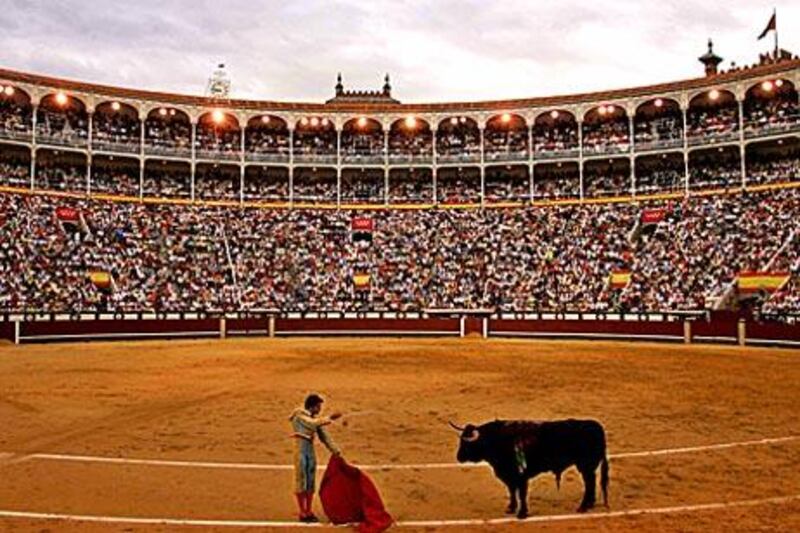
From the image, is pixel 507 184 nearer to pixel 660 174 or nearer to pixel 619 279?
pixel 660 174

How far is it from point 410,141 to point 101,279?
24600mm

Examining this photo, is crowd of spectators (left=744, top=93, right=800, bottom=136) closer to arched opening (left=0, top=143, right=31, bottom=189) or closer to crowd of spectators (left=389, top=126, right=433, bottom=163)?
crowd of spectators (left=389, top=126, right=433, bottom=163)

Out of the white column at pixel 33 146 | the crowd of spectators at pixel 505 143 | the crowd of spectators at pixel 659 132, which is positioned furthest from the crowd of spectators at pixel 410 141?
the white column at pixel 33 146

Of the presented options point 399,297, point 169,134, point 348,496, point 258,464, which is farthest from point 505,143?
point 348,496

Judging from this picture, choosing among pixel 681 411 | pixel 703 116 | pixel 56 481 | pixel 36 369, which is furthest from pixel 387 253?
pixel 56 481

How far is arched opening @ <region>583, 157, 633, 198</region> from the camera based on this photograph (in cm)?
4697

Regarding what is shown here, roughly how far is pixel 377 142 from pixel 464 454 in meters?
46.9

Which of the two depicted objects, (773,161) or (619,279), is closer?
(619,279)

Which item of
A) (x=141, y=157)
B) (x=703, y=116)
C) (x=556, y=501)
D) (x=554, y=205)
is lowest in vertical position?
(x=556, y=501)

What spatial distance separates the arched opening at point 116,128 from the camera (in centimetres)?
4584

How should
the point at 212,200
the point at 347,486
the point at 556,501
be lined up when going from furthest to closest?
the point at 212,200 < the point at 556,501 < the point at 347,486

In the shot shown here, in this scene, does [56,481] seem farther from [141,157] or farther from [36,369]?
[141,157]

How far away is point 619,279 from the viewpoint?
39.2m

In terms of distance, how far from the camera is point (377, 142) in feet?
174
